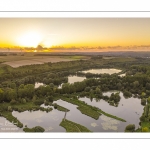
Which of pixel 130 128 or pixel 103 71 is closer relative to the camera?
pixel 130 128

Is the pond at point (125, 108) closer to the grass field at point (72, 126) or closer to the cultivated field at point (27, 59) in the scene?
the grass field at point (72, 126)

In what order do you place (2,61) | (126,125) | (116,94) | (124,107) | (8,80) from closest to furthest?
(126,125)
(2,61)
(8,80)
(124,107)
(116,94)

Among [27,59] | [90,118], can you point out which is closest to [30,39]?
[27,59]

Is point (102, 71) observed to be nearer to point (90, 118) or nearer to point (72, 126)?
point (90, 118)

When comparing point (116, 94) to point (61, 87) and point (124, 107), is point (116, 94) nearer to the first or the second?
point (124, 107)

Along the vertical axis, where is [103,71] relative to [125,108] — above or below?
above

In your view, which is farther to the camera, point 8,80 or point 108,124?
point 8,80

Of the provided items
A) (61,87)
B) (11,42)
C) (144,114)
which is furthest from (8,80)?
(144,114)
